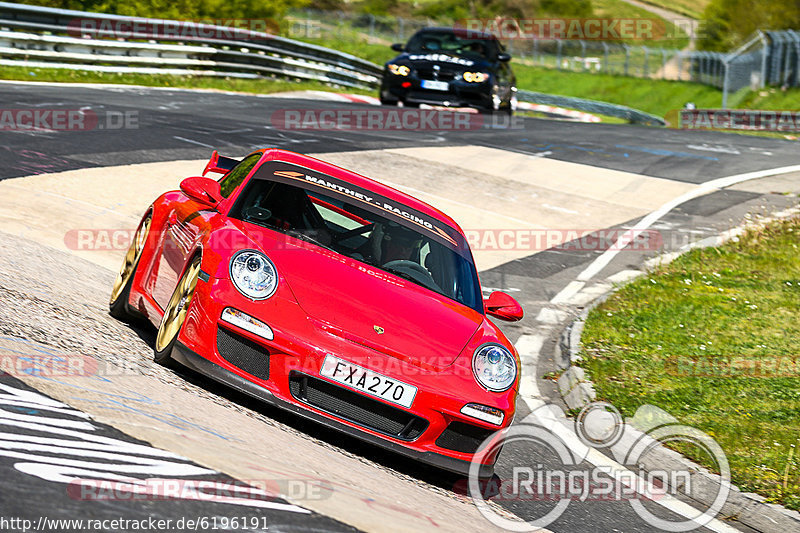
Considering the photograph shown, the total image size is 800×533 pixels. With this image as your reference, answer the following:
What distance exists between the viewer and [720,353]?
334 inches

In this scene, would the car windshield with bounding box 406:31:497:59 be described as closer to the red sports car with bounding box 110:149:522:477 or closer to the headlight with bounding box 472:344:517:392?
the red sports car with bounding box 110:149:522:477

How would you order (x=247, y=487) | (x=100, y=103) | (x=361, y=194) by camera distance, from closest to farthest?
(x=247, y=487), (x=361, y=194), (x=100, y=103)

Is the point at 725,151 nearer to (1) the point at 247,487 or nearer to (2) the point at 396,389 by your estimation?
(2) the point at 396,389

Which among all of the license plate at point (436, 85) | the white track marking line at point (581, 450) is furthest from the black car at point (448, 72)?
the white track marking line at point (581, 450)

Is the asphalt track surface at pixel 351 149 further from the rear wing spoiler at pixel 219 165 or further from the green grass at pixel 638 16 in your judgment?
the green grass at pixel 638 16

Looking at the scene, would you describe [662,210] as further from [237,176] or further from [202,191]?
[202,191]

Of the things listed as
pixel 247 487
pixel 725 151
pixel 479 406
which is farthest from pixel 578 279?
pixel 725 151

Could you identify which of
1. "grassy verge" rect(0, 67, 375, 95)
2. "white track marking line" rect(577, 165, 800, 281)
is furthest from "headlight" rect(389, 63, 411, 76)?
"white track marking line" rect(577, 165, 800, 281)

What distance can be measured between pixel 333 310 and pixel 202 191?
1430mm

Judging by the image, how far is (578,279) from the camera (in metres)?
11.4

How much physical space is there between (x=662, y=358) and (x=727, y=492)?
2428 mm

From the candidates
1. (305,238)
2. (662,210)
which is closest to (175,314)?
(305,238)

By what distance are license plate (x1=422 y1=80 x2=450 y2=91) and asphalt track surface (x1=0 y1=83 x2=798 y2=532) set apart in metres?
1.16

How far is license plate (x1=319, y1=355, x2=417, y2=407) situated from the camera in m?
5.03
